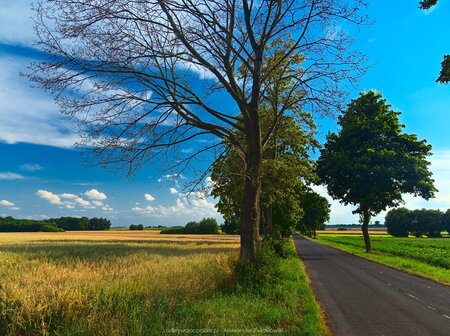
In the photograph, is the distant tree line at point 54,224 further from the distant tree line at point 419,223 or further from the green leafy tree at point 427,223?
the green leafy tree at point 427,223

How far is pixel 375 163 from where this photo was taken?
25.5 meters

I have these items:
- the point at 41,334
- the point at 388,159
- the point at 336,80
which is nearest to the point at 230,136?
the point at 336,80

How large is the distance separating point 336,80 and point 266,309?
703 cm

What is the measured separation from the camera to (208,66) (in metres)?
9.65

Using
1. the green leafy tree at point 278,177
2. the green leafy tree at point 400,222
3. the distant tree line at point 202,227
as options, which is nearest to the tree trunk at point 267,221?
the green leafy tree at point 278,177

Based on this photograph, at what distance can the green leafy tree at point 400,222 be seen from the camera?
103875mm

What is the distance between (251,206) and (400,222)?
380 ft

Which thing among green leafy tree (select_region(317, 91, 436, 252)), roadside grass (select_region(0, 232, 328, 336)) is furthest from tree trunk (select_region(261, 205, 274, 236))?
roadside grass (select_region(0, 232, 328, 336))

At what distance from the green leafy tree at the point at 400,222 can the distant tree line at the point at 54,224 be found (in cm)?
11198

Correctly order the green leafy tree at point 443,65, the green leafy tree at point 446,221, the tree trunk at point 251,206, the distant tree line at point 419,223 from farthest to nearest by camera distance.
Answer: the distant tree line at point 419,223 → the green leafy tree at point 446,221 → the tree trunk at point 251,206 → the green leafy tree at point 443,65

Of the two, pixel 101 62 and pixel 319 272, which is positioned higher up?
pixel 101 62

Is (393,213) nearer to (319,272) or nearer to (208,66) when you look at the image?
(319,272)

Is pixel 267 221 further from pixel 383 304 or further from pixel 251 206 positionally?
pixel 383 304

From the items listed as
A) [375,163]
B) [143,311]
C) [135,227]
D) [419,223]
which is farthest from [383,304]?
[135,227]
